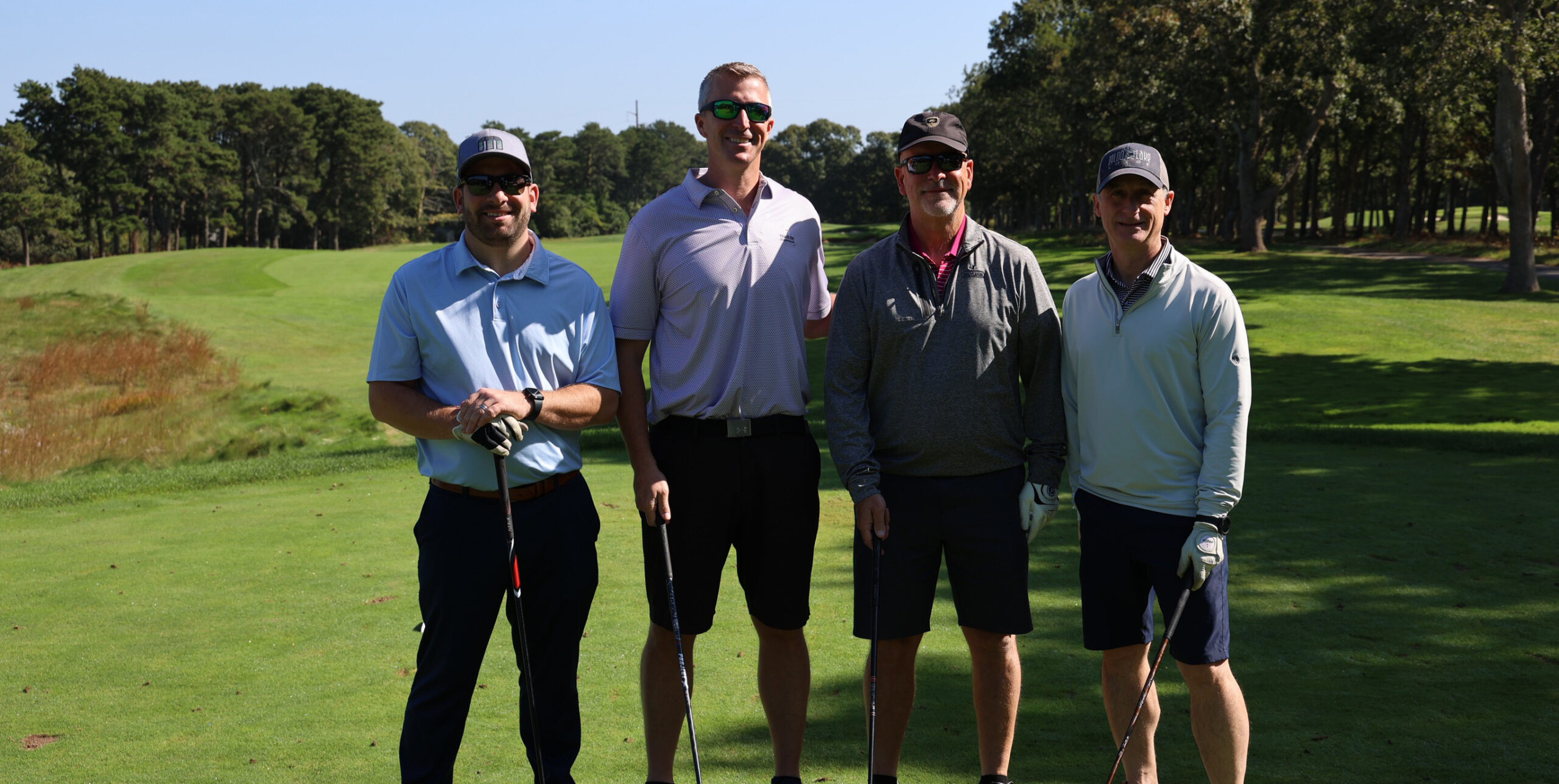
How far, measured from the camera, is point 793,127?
140500mm

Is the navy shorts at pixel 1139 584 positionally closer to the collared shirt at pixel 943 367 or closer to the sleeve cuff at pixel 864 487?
the collared shirt at pixel 943 367

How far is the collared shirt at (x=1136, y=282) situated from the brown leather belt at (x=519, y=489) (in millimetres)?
1761

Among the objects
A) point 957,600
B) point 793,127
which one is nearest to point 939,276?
point 957,600

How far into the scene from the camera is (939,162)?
3264 mm

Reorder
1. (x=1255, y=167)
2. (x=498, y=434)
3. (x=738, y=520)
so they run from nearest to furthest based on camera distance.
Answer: (x=498, y=434) < (x=738, y=520) < (x=1255, y=167)

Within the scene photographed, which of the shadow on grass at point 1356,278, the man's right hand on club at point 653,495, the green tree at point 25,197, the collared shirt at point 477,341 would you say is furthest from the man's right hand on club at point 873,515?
the green tree at point 25,197

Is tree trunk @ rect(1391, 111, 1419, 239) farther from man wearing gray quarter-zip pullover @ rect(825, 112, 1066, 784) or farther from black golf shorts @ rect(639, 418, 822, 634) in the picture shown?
black golf shorts @ rect(639, 418, 822, 634)

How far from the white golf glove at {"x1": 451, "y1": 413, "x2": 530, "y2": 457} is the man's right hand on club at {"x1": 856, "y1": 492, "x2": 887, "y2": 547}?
1.04 m

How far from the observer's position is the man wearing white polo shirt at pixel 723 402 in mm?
3377

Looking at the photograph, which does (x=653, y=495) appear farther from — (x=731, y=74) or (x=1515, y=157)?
(x=1515, y=157)

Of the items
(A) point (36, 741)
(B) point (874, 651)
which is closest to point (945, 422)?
(B) point (874, 651)

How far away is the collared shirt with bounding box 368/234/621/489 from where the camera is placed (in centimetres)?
312

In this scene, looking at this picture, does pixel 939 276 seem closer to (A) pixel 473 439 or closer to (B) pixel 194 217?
(A) pixel 473 439

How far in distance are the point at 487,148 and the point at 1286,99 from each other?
33.1m
